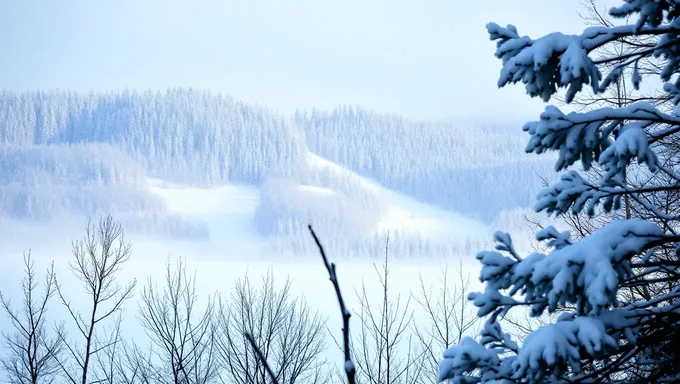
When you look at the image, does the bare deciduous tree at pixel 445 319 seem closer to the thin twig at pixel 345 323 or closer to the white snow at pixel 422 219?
the thin twig at pixel 345 323

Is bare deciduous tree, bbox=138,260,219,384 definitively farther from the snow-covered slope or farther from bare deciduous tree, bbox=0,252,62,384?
the snow-covered slope

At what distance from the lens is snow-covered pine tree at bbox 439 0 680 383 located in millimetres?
3270

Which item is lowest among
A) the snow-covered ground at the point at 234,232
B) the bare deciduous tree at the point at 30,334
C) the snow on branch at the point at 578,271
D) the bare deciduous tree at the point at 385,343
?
the snow-covered ground at the point at 234,232

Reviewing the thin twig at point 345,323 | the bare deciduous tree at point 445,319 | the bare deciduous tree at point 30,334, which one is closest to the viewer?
the thin twig at point 345,323

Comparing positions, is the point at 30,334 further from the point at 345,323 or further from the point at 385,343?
the point at 345,323

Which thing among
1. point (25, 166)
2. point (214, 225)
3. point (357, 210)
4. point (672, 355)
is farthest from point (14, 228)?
point (672, 355)

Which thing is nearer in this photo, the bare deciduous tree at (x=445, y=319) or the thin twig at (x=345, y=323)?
the thin twig at (x=345, y=323)

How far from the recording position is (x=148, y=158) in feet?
614

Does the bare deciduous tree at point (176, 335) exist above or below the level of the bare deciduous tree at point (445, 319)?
below

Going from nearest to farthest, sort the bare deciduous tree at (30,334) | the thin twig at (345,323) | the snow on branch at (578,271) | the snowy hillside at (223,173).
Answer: the thin twig at (345,323) → the snow on branch at (578,271) → the bare deciduous tree at (30,334) → the snowy hillside at (223,173)

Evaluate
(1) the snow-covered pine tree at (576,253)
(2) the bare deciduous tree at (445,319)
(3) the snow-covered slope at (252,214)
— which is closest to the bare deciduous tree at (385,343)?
(2) the bare deciduous tree at (445,319)

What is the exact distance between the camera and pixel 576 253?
324 centimetres

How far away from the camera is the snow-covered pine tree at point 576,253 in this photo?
3.27m

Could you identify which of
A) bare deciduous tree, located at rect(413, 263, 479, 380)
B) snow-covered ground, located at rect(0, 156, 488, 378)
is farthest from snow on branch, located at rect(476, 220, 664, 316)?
snow-covered ground, located at rect(0, 156, 488, 378)
